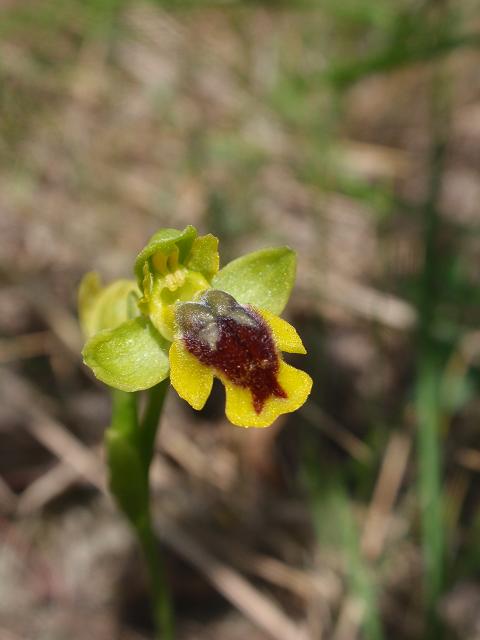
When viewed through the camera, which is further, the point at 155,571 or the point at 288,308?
the point at 288,308

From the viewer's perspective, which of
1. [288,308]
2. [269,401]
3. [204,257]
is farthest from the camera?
[288,308]

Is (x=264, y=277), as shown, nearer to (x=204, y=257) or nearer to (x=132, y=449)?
(x=204, y=257)

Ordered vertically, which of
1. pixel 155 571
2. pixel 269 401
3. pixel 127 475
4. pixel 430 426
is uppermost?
pixel 269 401

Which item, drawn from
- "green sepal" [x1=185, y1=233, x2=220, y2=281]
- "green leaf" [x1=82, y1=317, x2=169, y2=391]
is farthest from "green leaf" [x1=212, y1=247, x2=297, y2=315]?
"green leaf" [x1=82, y1=317, x2=169, y2=391]

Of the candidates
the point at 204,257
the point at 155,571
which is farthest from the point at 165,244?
the point at 155,571

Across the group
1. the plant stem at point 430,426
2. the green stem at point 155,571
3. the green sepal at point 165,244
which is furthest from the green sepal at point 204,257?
the plant stem at point 430,426

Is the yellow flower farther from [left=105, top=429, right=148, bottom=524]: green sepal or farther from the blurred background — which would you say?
the blurred background

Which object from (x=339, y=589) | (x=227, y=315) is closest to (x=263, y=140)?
(x=339, y=589)

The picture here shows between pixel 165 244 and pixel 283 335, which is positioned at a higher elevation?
pixel 165 244

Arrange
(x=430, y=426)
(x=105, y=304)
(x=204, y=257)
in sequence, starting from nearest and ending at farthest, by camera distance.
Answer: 1. (x=204, y=257)
2. (x=105, y=304)
3. (x=430, y=426)
